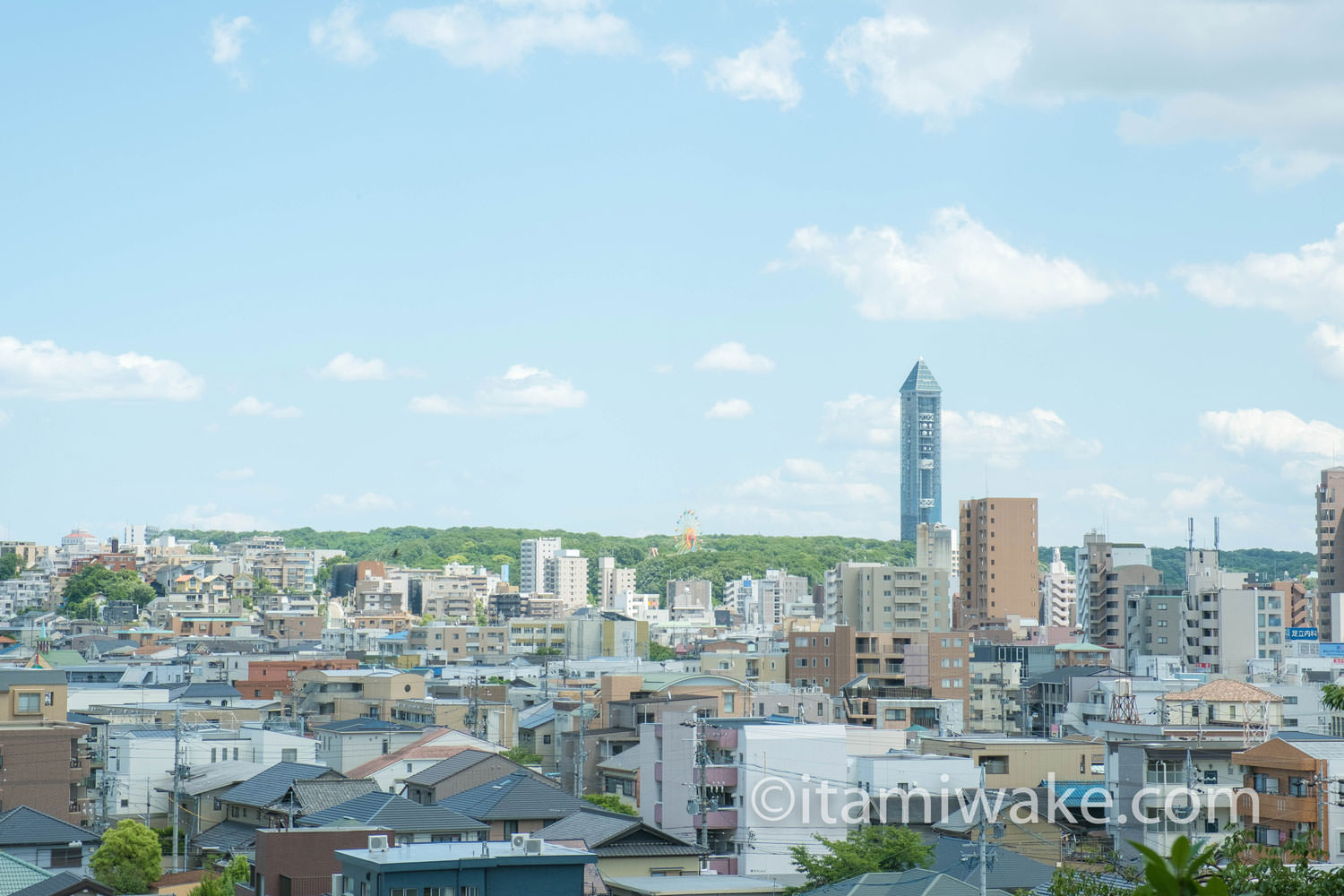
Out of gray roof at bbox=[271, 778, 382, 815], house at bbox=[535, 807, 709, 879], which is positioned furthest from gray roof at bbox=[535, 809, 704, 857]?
gray roof at bbox=[271, 778, 382, 815]

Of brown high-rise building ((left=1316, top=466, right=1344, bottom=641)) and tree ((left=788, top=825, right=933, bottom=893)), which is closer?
tree ((left=788, top=825, right=933, bottom=893))

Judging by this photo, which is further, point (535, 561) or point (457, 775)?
point (535, 561)

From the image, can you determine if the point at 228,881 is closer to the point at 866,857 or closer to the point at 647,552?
the point at 866,857

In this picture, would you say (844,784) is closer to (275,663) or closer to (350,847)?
(350,847)

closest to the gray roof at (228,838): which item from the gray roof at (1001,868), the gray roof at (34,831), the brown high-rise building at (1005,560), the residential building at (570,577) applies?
the gray roof at (34,831)

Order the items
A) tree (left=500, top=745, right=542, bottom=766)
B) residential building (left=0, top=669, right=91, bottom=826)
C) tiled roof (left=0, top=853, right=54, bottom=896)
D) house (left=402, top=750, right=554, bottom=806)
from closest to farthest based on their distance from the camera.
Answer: tiled roof (left=0, top=853, right=54, bottom=896) < house (left=402, top=750, right=554, bottom=806) < residential building (left=0, top=669, right=91, bottom=826) < tree (left=500, top=745, right=542, bottom=766)

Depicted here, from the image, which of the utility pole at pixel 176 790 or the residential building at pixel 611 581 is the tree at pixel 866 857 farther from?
the residential building at pixel 611 581

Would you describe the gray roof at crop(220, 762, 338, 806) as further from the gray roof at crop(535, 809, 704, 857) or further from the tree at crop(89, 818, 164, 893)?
the gray roof at crop(535, 809, 704, 857)

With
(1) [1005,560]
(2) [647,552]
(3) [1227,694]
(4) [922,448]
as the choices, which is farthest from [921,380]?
(3) [1227,694]
